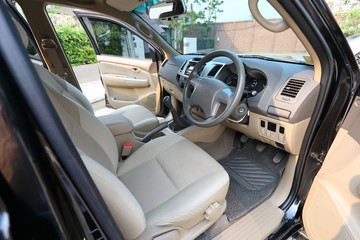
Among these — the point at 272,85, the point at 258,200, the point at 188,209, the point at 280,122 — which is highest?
the point at 272,85

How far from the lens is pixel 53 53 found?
77.7 inches

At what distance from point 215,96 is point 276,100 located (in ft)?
1.05

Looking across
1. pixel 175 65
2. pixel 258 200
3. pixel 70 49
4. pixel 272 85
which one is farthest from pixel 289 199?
pixel 70 49

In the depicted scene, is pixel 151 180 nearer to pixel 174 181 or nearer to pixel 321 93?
pixel 174 181

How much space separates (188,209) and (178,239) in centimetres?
15

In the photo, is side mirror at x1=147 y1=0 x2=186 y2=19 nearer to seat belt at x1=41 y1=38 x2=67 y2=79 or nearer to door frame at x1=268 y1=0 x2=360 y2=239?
door frame at x1=268 y1=0 x2=360 y2=239

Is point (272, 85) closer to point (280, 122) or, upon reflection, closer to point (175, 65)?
point (280, 122)

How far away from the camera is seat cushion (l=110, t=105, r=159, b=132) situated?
6.01 feet

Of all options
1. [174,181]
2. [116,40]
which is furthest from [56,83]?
[116,40]

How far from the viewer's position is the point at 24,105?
346 mm

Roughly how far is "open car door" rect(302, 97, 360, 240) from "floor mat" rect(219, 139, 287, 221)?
1.05ft

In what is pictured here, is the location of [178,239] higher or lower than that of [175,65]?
lower

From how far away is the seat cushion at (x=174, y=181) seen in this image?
31.4 inches

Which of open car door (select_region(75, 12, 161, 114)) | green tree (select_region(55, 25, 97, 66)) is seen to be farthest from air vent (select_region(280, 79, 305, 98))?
green tree (select_region(55, 25, 97, 66))
